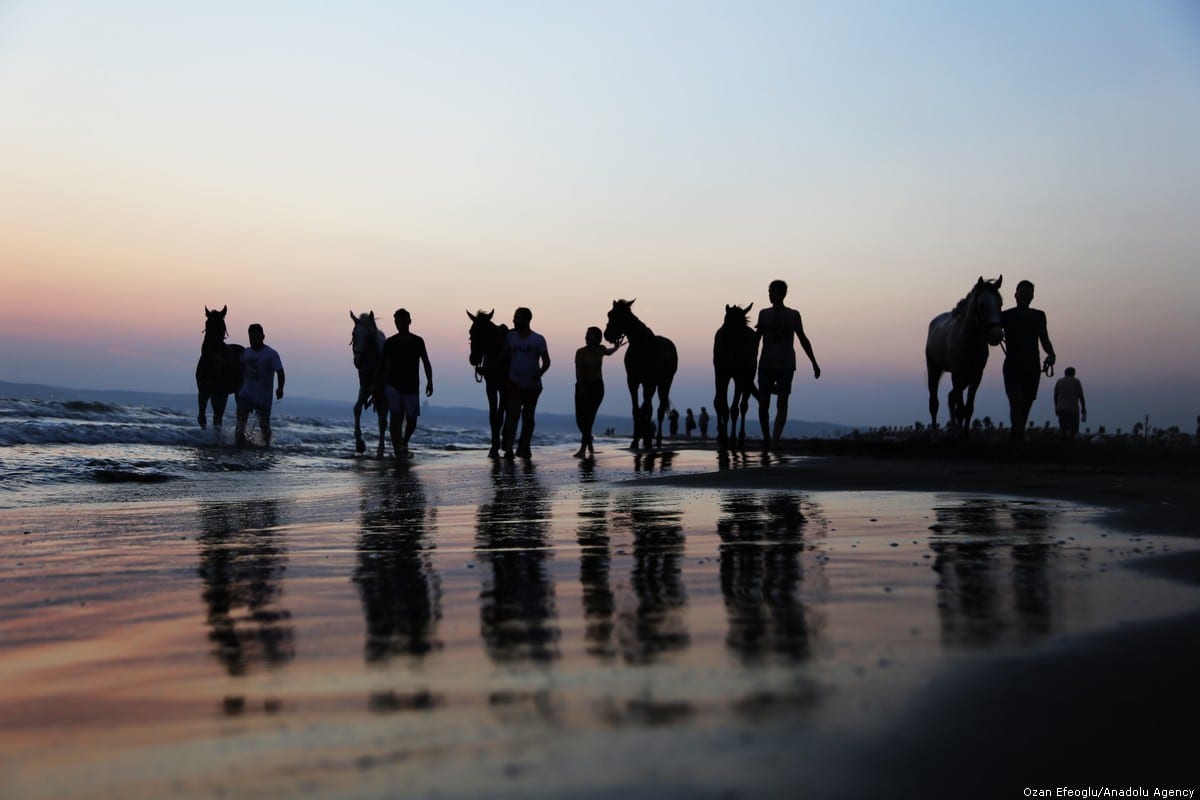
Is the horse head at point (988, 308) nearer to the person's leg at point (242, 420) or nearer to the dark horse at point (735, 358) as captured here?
the dark horse at point (735, 358)

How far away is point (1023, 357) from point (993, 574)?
1177 cm

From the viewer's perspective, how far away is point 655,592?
10.8ft

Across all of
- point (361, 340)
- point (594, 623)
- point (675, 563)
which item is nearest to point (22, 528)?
point (675, 563)

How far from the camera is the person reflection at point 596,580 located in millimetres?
2584

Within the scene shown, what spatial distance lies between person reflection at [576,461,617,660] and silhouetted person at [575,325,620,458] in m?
10.8

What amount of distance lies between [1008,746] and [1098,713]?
10.7 inches

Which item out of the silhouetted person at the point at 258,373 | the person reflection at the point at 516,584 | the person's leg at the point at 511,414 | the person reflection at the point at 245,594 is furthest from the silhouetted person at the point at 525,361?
the person reflection at the point at 245,594

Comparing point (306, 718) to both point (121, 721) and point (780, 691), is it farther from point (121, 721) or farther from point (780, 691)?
point (780, 691)

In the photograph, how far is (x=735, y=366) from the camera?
18188mm

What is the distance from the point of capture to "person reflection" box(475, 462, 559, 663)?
8.38 feet

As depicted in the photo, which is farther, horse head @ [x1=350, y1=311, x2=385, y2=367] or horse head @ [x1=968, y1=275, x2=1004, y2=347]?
horse head @ [x1=350, y1=311, x2=385, y2=367]

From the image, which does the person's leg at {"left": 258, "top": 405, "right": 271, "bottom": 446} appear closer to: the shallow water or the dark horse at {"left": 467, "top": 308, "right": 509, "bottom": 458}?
the dark horse at {"left": 467, "top": 308, "right": 509, "bottom": 458}

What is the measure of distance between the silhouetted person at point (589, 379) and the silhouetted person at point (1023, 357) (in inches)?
270

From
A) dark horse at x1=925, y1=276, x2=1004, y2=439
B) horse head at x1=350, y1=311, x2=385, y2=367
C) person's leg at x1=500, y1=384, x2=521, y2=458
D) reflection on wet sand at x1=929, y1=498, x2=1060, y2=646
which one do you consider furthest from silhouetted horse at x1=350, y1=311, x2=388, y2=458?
reflection on wet sand at x1=929, y1=498, x2=1060, y2=646
